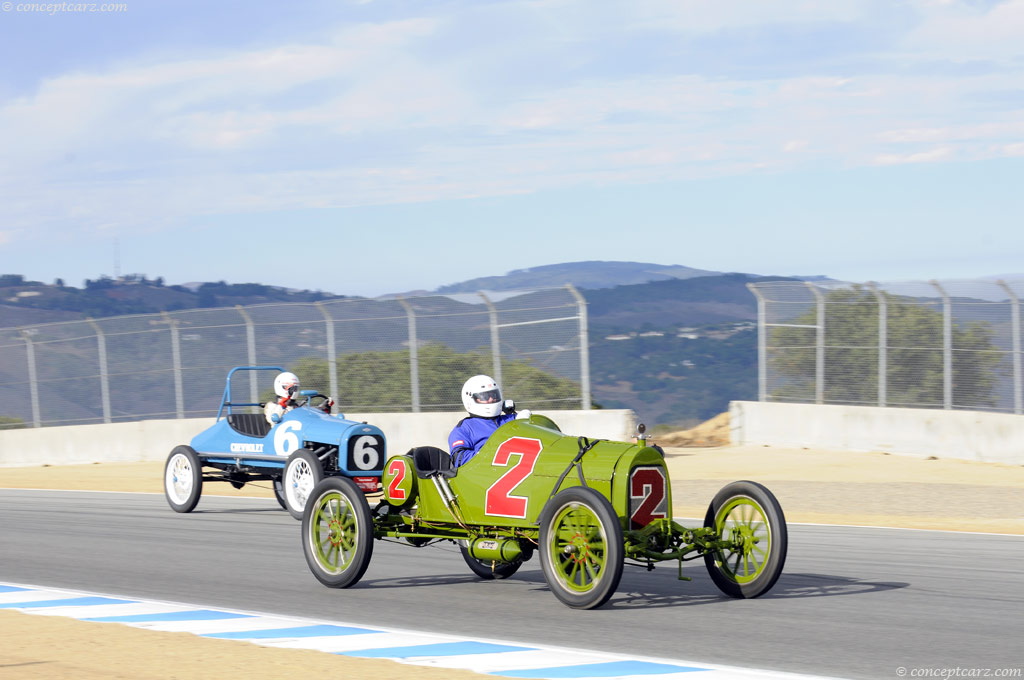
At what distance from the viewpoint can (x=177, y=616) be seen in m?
8.21

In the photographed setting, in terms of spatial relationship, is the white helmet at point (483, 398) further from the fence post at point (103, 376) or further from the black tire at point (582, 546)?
the fence post at point (103, 376)

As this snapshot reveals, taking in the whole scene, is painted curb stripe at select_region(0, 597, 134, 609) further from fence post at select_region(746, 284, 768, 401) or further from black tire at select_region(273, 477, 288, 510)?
fence post at select_region(746, 284, 768, 401)

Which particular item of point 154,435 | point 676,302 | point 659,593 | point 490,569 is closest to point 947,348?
point 490,569

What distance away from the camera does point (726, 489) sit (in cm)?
836

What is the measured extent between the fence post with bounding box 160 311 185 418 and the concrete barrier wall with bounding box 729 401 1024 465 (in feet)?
34.4

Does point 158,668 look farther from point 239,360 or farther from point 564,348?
point 239,360

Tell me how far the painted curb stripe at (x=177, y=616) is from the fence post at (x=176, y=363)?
16.6 m

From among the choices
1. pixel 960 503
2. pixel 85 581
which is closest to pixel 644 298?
pixel 960 503

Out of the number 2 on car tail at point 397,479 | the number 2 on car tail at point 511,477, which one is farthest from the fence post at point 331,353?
the number 2 on car tail at point 511,477

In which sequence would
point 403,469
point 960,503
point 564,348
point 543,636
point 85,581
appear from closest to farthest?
point 543,636 < point 403,469 < point 85,581 < point 960,503 < point 564,348

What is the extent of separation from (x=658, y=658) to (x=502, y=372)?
49.8ft

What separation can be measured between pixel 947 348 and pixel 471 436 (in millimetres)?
12954

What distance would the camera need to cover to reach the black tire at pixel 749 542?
7.99 meters

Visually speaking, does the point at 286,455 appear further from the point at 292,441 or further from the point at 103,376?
the point at 103,376
